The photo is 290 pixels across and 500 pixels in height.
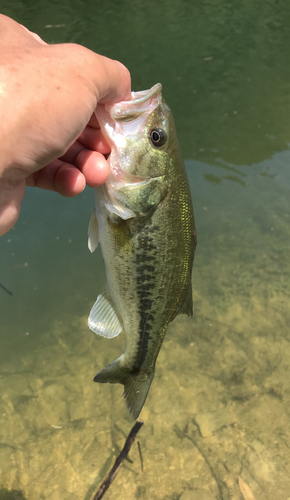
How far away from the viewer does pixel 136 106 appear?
58.2 inches

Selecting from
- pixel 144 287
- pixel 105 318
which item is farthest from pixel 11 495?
pixel 144 287

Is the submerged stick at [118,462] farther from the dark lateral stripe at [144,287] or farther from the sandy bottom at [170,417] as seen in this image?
the dark lateral stripe at [144,287]

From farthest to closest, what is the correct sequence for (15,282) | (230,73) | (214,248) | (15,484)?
(230,73)
(214,248)
(15,282)
(15,484)

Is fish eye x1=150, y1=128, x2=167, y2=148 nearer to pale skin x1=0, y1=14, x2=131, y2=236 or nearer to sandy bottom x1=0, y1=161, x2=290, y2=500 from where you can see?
pale skin x1=0, y1=14, x2=131, y2=236

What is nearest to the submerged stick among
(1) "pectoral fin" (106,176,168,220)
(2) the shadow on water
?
(2) the shadow on water

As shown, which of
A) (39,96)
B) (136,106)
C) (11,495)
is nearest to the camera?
(39,96)

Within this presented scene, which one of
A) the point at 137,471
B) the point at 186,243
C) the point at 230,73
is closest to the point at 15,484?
the point at 137,471

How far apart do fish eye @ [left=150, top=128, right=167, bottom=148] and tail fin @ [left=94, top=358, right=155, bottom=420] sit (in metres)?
1.15

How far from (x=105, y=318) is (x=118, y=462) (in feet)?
6.27

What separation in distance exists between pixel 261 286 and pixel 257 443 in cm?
173

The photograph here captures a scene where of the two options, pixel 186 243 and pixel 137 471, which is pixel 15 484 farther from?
pixel 186 243

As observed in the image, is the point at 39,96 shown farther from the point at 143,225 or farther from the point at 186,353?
the point at 186,353

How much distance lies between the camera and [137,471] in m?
3.14

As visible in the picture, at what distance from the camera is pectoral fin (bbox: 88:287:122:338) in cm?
183
